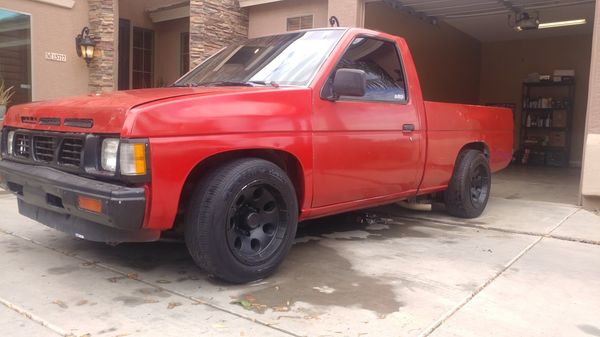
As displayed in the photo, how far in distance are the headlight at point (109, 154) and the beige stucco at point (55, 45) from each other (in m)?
7.23

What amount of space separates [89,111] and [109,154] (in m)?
0.38

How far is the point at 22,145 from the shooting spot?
414 centimetres

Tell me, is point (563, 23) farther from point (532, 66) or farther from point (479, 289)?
point (479, 289)

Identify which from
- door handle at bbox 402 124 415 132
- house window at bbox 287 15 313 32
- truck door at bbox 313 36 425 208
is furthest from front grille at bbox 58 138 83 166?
house window at bbox 287 15 313 32

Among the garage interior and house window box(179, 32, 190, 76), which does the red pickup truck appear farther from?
house window box(179, 32, 190, 76)

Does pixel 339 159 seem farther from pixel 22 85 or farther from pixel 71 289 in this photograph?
pixel 22 85

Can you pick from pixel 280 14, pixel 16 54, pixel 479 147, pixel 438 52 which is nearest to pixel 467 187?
pixel 479 147

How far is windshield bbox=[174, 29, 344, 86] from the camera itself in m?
4.37

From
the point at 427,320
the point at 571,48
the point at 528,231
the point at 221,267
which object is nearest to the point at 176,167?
the point at 221,267

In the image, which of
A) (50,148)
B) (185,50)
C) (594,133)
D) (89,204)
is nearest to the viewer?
(89,204)

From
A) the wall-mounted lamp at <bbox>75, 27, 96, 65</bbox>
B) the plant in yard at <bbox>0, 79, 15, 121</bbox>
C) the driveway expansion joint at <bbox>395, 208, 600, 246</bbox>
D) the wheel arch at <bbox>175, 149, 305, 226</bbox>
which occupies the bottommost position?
the driveway expansion joint at <bbox>395, 208, 600, 246</bbox>

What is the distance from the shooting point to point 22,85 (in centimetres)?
955

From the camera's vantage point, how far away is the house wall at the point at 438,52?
1047 centimetres

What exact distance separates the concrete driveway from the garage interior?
17.9 ft
